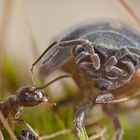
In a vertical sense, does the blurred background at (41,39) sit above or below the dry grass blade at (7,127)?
below

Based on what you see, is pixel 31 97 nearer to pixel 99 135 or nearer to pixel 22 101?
pixel 22 101

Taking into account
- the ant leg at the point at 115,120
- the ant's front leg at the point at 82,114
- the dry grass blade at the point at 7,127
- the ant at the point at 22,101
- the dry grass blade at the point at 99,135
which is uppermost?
the ant at the point at 22,101

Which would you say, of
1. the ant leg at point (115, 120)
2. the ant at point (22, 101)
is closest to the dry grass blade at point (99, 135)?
the ant leg at point (115, 120)

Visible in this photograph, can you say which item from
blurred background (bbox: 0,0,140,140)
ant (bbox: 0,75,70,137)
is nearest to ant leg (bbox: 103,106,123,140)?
blurred background (bbox: 0,0,140,140)

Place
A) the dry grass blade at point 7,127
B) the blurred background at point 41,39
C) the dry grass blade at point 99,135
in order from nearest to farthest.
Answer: the dry grass blade at point 7,127
the dry grass blade at point 99,135
the blurred background at point 41,39

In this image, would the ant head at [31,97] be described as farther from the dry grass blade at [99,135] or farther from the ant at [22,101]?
the dry grass blade at [99,135]

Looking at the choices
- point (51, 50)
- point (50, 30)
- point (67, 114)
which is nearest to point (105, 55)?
point (51, 50)
